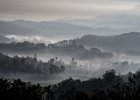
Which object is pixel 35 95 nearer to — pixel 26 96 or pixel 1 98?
pixel 26 96

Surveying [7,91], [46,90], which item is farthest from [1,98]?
[46,90]

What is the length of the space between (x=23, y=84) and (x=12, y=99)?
11.5 m

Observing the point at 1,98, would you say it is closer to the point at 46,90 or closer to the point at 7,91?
the point at 7,91

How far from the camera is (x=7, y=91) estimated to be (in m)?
191

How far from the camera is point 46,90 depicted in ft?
647

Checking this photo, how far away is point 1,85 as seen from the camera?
19288cm

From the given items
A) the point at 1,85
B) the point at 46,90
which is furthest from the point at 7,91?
the point at 46,90

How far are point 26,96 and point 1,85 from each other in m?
12.7

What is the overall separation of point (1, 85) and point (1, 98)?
24.4ft

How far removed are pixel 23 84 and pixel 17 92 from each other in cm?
791

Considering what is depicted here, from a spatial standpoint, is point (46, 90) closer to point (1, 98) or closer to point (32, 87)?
point (32, 87)

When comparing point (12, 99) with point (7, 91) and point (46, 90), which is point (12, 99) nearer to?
point (7, 91)

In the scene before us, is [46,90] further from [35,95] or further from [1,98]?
[1,98]

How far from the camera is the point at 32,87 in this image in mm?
194250
